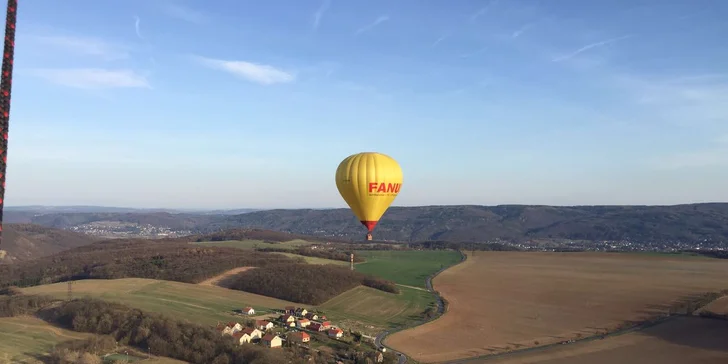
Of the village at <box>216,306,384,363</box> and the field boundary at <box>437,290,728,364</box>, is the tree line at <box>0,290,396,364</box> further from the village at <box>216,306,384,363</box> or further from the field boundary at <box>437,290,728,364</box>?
the field boundary at <box>437,290,728,364</box>

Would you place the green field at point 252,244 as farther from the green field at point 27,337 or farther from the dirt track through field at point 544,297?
the green field at point 27,337

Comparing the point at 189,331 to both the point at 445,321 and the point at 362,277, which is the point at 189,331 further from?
the point at 362,277

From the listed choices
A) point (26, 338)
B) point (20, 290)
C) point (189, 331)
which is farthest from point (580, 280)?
point (20, 290)

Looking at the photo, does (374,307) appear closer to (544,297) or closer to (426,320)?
(426,320)

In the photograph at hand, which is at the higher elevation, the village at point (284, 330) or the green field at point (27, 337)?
the village at point (284, 330)

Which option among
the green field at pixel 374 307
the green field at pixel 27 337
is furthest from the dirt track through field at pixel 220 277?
the green field at pixel 27 337

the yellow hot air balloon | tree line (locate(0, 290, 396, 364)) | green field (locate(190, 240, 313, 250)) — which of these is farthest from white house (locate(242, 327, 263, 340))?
green field (locate(190, 240, 313, 250))

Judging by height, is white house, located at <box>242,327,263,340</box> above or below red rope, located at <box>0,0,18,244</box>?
below
